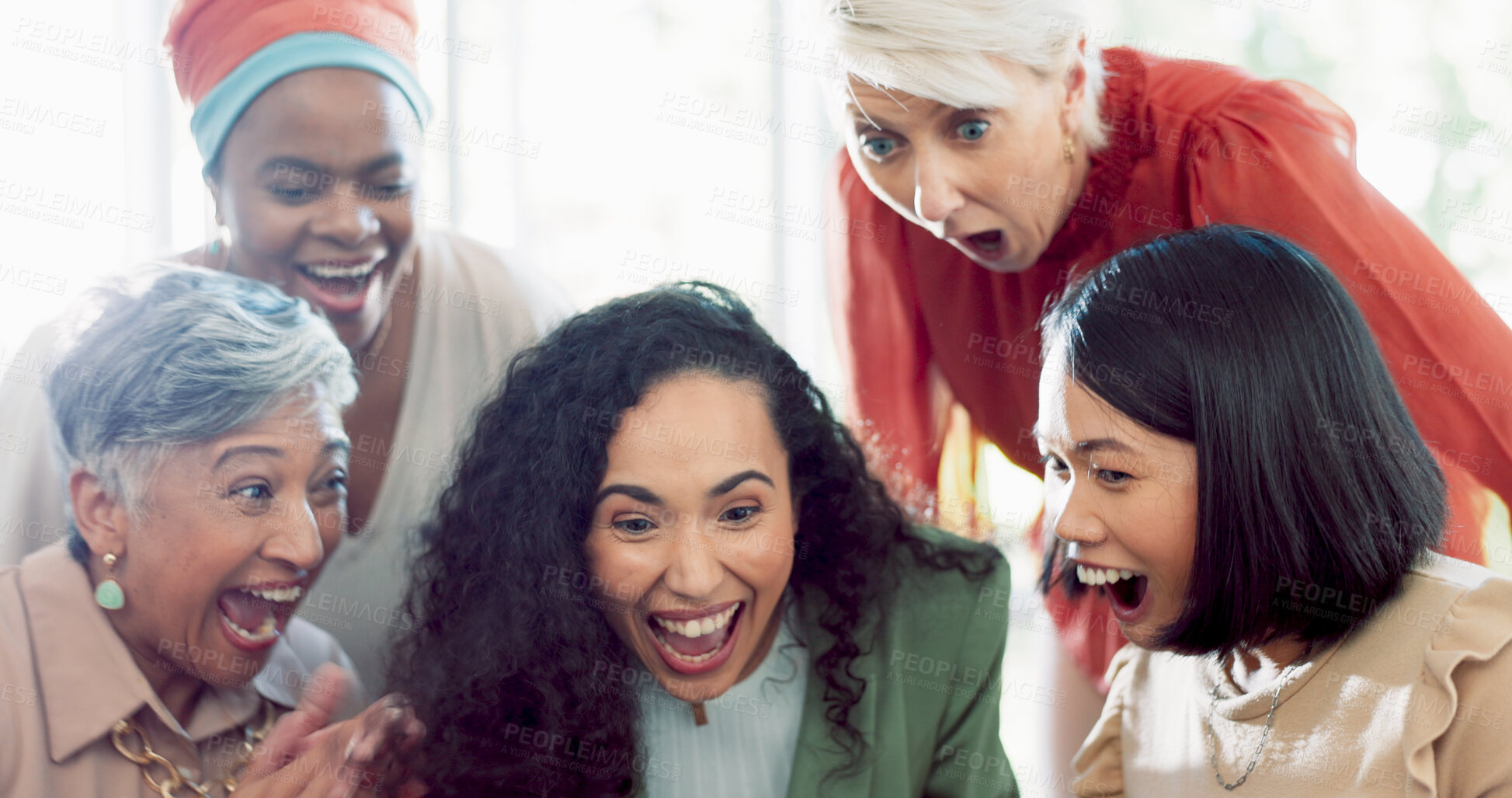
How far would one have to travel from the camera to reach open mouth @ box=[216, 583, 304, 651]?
1.62 metres

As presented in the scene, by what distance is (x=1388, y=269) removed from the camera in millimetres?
1679

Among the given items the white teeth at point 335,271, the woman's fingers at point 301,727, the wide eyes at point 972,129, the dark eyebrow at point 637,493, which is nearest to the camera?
the dark eyebrow at point 637,493

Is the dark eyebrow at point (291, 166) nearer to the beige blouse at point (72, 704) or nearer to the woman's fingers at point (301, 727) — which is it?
the beige blouse at point (72, 704)

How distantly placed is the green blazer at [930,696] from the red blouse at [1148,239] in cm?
33

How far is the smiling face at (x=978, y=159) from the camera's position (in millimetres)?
1717

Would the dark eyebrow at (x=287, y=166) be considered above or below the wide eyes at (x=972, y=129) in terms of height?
below

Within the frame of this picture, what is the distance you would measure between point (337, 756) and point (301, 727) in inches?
3.7

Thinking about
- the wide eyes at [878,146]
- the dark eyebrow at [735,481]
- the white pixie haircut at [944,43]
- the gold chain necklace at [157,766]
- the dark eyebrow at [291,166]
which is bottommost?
the gold chain necklace at [157,766]

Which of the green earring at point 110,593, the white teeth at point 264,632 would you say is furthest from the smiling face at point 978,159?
the green earring at point 110,593

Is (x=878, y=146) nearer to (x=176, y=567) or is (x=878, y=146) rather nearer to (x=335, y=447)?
(x=335, y=447)

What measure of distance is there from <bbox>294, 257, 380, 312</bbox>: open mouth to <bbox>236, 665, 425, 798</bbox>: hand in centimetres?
67

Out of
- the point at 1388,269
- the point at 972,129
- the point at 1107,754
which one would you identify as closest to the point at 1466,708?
the point at 1107,754

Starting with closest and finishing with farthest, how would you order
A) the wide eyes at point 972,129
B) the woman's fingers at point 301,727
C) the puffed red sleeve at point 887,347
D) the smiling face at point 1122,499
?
the smiling face at point 1122,499 → the woman's fingers at point 301,727 → the wide eyes at point 972,129 → the puffed red sleeve at point 887,347

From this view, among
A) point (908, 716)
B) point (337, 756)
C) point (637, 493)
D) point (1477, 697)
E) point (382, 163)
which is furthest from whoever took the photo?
point (382, 163)
